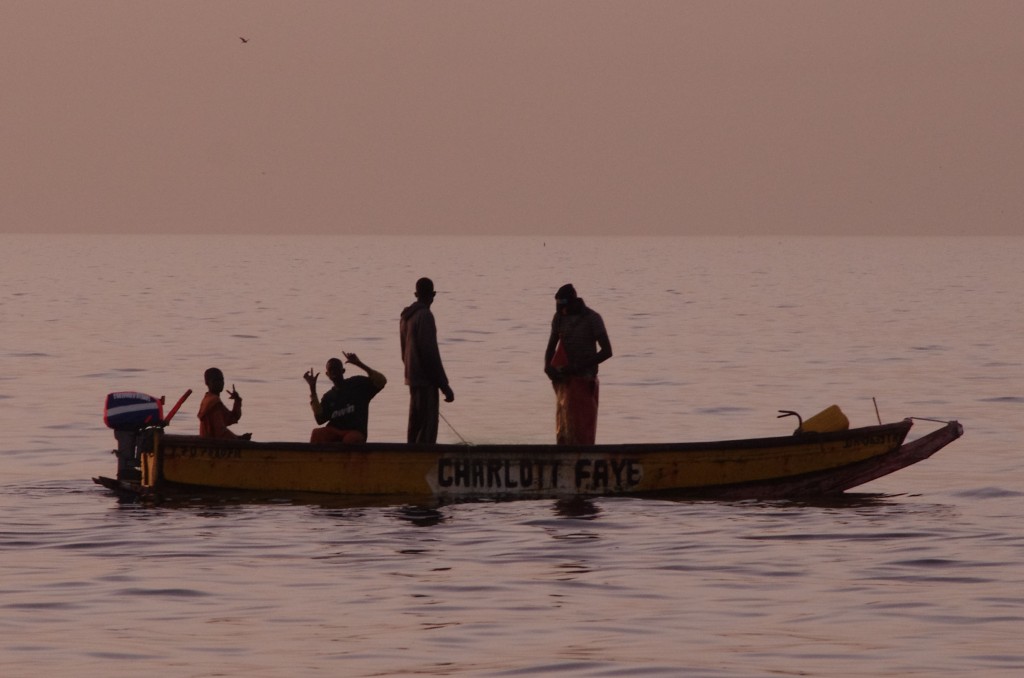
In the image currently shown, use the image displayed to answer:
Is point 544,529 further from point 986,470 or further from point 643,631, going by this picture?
point 986,470

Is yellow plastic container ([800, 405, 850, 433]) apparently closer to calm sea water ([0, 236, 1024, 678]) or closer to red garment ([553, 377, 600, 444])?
calm sea water ([0, 236, 1024, 678])

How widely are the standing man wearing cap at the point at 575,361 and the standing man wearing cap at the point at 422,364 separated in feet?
3.53

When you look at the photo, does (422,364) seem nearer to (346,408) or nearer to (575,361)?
(346,408)

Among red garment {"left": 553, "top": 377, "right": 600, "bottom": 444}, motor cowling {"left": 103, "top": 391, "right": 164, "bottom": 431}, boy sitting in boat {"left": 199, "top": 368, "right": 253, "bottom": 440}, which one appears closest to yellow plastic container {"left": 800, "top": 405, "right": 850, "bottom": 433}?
red garment {"left": 553, "top": 377, "right": 600, "bottom": 444}

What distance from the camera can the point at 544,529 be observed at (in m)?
16.0

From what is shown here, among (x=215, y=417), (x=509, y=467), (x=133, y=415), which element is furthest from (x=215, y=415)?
(x=509, y=467)

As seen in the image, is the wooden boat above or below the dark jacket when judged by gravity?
below

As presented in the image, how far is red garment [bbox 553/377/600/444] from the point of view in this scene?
17.4m

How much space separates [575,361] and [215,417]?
3.46 meters

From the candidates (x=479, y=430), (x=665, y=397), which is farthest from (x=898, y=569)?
(x=665, y=397)

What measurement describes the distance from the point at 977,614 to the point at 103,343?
117 ft

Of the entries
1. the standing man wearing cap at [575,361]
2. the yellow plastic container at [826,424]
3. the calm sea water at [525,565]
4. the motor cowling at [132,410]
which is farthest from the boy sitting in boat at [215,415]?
the yellow plastic container at [826,424]

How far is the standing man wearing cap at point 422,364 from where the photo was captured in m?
17.3

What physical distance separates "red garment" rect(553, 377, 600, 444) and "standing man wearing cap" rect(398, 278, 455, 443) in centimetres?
114
